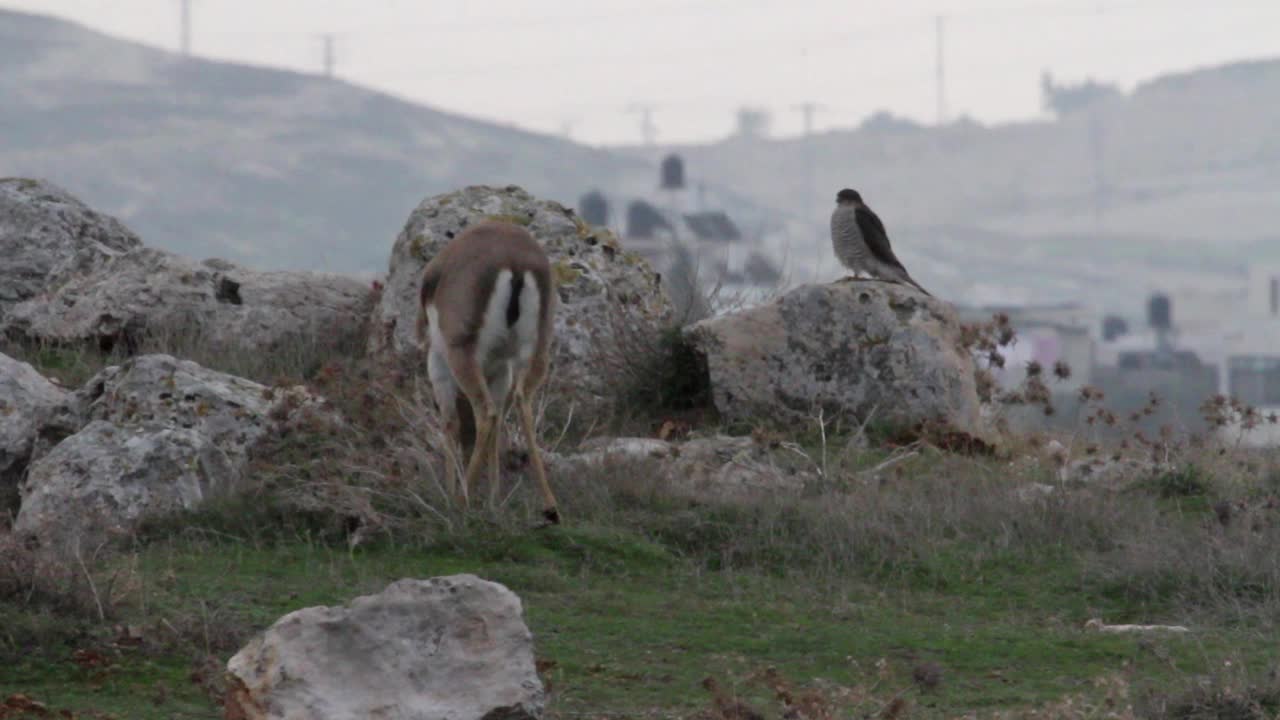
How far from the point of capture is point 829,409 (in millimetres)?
16531

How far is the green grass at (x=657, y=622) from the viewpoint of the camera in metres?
8.93

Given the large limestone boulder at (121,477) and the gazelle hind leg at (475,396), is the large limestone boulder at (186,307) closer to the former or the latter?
the large limestone boulder at (121,477)

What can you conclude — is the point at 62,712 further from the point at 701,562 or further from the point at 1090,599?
the point at 1090,599

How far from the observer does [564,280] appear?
54.8 feet

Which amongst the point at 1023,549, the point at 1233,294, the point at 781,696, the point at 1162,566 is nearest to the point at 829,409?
the point at 1023,549

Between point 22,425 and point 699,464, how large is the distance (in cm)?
434

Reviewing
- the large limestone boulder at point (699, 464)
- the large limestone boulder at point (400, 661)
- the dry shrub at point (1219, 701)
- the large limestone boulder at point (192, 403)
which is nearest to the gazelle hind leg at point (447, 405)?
the large limestone boulder at point (699, 464)

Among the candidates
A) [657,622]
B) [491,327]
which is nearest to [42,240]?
[491,327]

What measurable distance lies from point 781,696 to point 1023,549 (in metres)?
4.93

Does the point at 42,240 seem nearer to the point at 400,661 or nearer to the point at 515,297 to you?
the point at 515,297

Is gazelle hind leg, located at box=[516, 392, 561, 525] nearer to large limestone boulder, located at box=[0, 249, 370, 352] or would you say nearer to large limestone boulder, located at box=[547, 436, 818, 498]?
large limestone boulder, located at box=[547, 436, 818, 498]

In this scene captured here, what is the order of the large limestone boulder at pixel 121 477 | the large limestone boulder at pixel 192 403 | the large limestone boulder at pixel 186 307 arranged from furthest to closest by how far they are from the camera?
the large limestone boulder at pixel 186 307 < the large limestone boulder at pixel 192 403 < the large limestone boulder at pixel 121 477

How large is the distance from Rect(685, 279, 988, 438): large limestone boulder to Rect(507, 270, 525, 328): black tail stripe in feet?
14.2

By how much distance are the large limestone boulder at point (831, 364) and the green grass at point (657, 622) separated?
4.22 meters
